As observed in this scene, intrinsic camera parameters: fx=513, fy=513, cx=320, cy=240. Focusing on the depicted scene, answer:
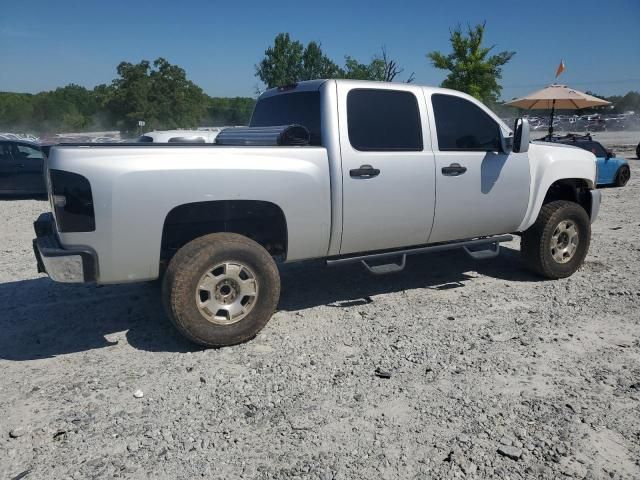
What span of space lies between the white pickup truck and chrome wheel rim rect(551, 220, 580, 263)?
0.06 ft

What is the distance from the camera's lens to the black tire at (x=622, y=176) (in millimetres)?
13398

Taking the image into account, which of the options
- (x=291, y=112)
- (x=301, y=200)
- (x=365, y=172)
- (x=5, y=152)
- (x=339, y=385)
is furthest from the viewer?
(x=5, y=152)

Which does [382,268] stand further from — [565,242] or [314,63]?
[314,63]

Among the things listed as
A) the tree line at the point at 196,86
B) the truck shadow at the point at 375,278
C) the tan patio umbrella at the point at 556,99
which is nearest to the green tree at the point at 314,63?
the tree line at the point at 196,86

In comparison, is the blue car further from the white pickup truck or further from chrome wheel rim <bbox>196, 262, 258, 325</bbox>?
chrome wheel rim <bbox>196, 262, 258, 325</bbox>

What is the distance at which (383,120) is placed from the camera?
14.8ft

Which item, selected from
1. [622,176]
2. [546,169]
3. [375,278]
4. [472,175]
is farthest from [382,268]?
[622,176]

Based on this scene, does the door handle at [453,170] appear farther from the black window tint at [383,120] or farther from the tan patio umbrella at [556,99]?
the tan patio umbrella at [556,99]

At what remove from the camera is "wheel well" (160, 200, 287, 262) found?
400 cm

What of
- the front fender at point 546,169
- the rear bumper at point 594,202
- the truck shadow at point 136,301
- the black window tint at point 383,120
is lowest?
the truck shadow at point 136,301

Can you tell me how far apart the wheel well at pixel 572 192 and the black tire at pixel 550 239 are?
0.91 feet

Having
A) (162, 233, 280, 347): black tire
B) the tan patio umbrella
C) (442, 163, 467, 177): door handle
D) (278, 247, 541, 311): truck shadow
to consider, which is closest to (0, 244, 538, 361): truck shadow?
(278, 247, 541, 311): truck shadow

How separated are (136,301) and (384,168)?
2.75 m

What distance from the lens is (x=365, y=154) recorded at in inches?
170
